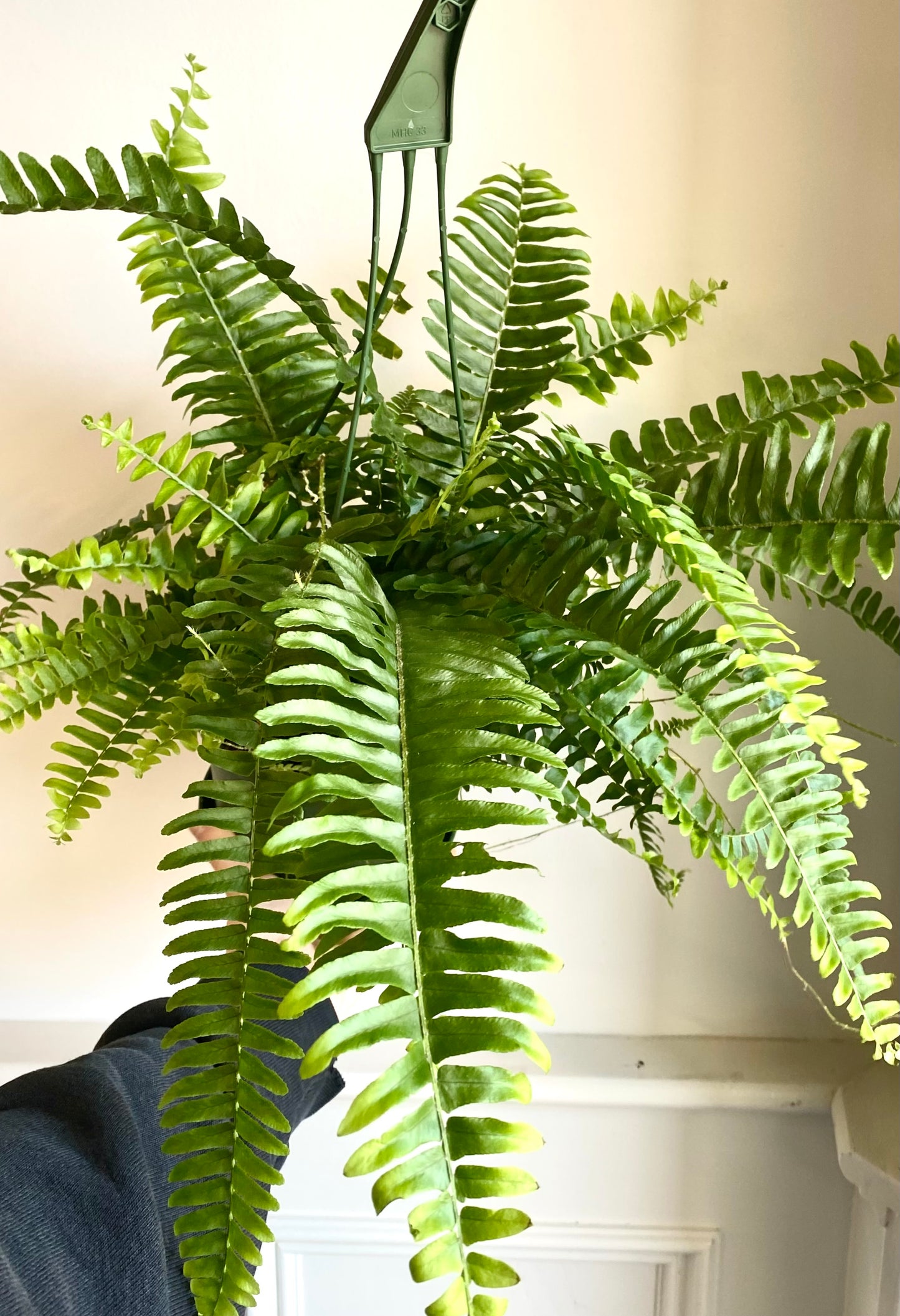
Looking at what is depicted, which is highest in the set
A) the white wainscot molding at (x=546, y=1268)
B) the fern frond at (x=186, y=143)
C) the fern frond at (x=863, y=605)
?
the fern frond at (x=186, y=143)

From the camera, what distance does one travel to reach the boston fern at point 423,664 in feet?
1.16

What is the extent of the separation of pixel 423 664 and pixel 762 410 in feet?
1.49

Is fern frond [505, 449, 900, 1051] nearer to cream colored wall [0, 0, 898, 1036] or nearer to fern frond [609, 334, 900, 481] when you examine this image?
fern frond [609, 334, 900, 481]

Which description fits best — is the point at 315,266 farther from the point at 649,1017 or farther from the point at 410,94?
the point at 649,1017

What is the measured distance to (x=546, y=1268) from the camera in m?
1.14

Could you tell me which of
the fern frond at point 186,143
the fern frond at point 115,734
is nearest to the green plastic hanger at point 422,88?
the fern frond at point 186,143

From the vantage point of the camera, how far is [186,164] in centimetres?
76

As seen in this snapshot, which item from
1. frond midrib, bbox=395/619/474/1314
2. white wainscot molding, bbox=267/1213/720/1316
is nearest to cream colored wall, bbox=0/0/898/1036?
white wainscot molding, bbox=267/1213/720/1316

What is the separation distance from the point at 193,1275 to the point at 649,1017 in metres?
0.84

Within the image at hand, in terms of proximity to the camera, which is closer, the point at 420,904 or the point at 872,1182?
the point at 420,904

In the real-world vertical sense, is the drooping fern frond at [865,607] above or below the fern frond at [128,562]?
above

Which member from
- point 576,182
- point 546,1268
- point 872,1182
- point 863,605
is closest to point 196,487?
point 863,605

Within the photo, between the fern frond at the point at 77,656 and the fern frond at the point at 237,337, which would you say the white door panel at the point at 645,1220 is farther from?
the fern frond at the point at 237,337

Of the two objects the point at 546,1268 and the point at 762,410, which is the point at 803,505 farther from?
the point at 546,1268
